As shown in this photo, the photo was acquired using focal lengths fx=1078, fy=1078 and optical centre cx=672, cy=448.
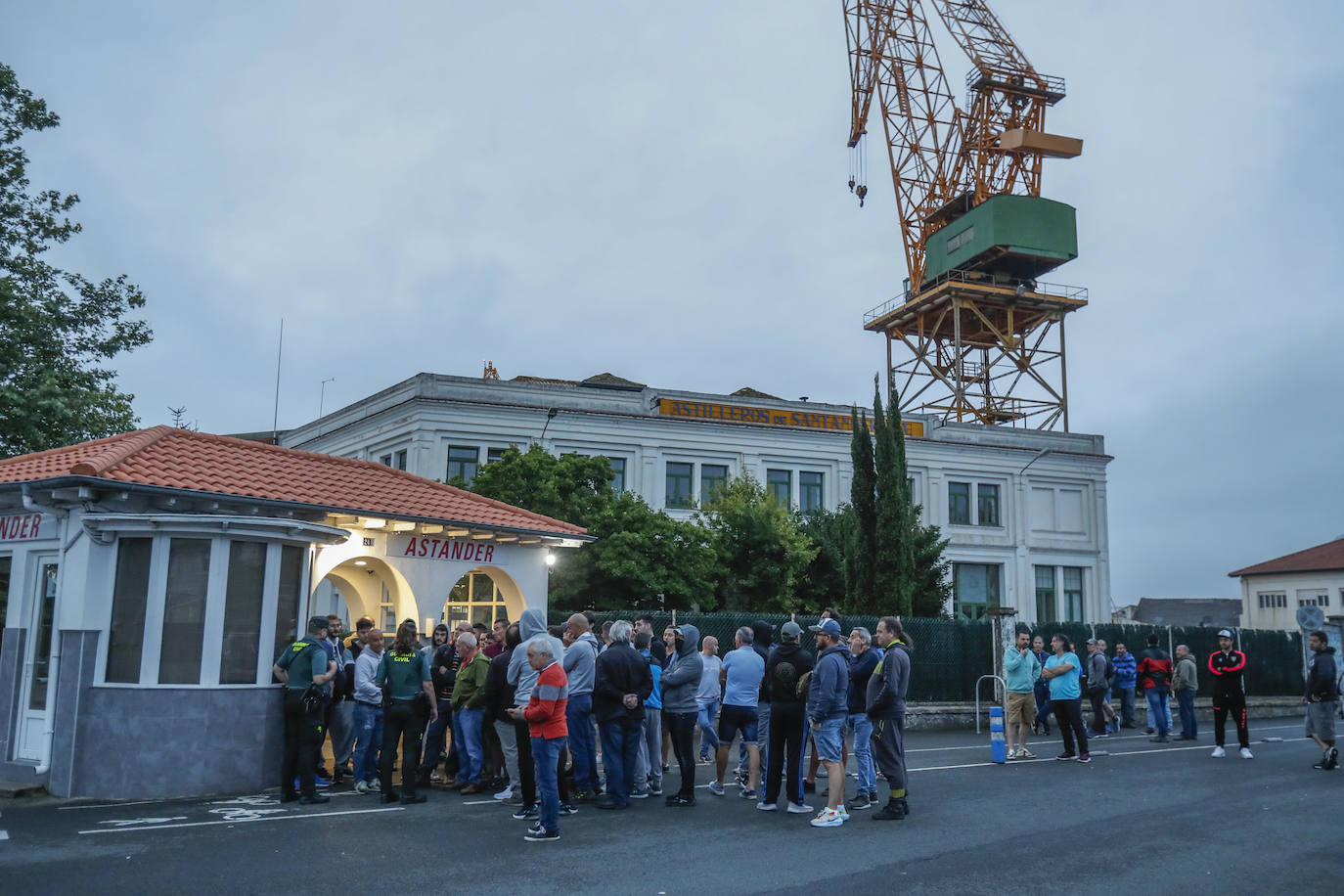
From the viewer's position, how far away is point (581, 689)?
10.7m

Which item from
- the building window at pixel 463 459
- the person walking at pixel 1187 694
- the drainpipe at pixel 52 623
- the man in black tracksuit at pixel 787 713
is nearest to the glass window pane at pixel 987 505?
the building window at pixel 463 459

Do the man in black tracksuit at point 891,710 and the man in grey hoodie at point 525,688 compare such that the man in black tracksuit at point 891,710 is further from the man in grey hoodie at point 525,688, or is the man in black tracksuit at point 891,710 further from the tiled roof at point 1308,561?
the tiled roof at point 1308,561

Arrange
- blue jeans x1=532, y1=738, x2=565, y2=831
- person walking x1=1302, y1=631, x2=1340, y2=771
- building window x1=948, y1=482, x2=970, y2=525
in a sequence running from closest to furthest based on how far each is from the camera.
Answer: blue jeans x1=532, y1=738, x2=565, y2=831, person walking x1=1302, y1=631, x2=1340, y2=771, building window x1=948, y1=482, x2=970, y2=525

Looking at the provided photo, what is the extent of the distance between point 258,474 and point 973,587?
119 feet

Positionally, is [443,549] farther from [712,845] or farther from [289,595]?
[712,845]

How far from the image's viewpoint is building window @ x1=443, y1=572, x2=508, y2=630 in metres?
22.2

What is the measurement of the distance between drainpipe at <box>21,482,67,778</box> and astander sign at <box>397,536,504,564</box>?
4963mm

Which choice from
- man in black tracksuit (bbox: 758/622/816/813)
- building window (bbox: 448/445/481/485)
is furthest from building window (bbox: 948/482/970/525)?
man in black tracksuit (bbox: 758/622/816/813)

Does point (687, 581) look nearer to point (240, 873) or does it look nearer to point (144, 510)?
point (144, 510)

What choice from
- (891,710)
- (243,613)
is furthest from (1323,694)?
(243,613)

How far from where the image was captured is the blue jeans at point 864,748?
10977mm

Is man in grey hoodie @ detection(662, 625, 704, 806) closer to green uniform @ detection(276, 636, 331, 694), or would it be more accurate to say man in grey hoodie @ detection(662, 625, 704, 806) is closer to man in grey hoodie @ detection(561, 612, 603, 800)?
man in grey hoodie @ detection(561, 612, 603, 800)

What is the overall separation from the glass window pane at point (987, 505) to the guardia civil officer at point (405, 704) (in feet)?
125

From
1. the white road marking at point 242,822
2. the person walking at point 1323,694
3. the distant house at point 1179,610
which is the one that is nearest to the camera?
the white road marking at point 242,822
